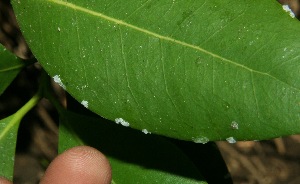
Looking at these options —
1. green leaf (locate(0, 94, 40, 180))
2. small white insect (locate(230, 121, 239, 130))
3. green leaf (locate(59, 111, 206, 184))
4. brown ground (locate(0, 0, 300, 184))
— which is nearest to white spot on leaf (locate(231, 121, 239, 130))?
small white insect (locate(230, 121, 239, 130))

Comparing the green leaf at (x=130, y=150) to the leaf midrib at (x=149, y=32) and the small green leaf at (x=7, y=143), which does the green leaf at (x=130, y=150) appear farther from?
the leaf midrib at (x=149, y=32)

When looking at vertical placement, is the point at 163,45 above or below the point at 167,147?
above

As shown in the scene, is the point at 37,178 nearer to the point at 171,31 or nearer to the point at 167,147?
the point at 167,147

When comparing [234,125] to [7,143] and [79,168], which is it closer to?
[79,168]

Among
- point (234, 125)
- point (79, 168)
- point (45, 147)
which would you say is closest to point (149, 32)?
point (234, 125)

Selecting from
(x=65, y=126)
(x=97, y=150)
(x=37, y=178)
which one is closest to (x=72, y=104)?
(x=65, y=126)

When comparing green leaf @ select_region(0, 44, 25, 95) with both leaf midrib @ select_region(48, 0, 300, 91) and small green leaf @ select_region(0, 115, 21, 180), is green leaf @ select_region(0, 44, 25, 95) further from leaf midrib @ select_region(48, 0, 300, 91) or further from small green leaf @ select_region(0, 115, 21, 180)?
leaf midrib @ select_region(48, 0, 300, 91)

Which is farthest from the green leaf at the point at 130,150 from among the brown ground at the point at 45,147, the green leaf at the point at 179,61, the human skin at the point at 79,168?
the brown ground at the point at 45,147
